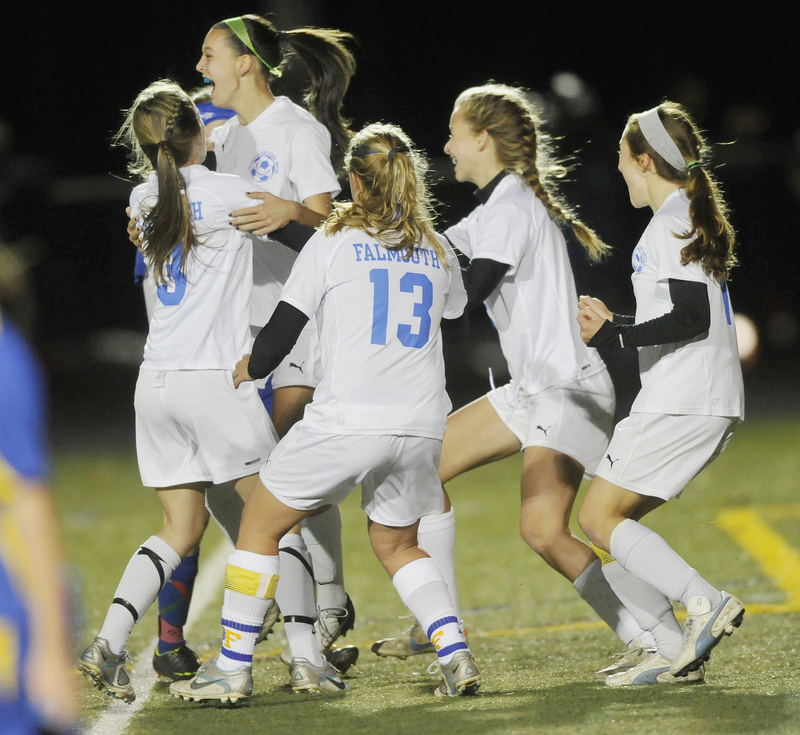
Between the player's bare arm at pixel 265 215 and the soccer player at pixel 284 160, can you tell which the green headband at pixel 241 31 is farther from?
the player's bare arm at pixel 265 215

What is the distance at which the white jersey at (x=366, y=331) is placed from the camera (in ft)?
11.1

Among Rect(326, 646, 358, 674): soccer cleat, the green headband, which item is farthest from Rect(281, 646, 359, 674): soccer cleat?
the green headband

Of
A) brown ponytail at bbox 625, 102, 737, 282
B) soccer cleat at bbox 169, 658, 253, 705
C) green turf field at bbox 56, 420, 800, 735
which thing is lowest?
green turf field at bbox 56, 420, 800, 735

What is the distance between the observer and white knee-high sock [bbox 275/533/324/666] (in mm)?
3805

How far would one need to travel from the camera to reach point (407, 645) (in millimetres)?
4262

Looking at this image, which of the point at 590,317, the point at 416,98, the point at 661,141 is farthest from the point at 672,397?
the point at 416,98

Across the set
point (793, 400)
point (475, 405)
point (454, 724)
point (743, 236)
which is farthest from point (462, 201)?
point (454, 724)

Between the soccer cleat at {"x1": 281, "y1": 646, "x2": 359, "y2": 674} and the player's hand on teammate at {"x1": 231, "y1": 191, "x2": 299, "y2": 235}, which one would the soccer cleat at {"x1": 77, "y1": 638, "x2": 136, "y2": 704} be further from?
the player's hand on teammate at {"x1": 231, "y1": 191, "x2": 299, "y2": 235}

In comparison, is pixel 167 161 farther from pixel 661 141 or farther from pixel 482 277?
pixel 661 141

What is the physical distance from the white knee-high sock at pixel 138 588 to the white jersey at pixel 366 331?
0.77 metres

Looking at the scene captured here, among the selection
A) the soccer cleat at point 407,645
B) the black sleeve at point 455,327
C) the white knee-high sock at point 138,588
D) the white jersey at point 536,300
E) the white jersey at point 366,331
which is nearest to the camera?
the white jersey at point 366,331

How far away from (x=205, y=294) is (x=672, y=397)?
5.06ft

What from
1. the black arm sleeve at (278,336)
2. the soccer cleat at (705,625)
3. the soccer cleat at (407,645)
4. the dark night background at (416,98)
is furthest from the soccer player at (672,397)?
the dark night background at (416,98)

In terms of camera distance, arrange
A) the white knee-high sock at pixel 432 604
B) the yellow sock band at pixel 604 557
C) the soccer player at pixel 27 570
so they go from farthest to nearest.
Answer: the yellow sock band at pixel 604 557 → the white knee-high sock at pixel 432 604 → the soccer player at pixel 27 570
